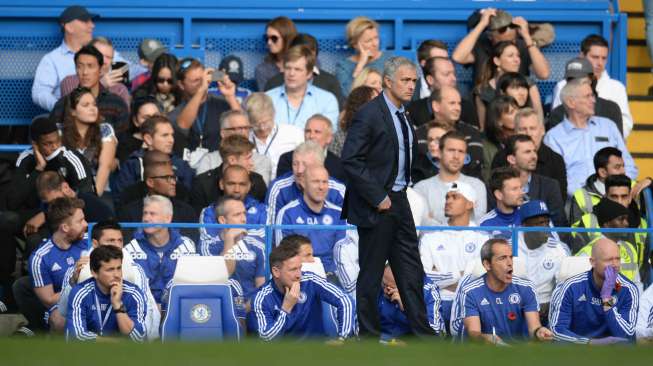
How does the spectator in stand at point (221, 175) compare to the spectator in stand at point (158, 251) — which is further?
the spectator in stand at point (221, 175)

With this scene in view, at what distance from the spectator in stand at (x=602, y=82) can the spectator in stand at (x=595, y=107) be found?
140 mm

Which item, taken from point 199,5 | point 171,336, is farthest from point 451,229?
point 199,5

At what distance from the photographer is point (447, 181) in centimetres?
1169

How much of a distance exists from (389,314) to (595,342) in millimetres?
1395

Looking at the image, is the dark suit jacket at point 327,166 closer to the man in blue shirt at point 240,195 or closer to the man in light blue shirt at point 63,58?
the man in blue shirt at point 240,195

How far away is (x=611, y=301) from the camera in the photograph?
33.4 feet

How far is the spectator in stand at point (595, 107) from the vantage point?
13.4 metres

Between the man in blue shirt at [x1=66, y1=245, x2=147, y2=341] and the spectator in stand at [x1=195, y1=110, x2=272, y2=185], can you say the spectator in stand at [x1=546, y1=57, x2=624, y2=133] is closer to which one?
the spectator in stand at [x1=195, y1=110, x2=272, y2=185]

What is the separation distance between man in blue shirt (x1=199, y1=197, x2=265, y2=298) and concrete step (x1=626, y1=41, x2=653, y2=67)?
6653 millimetres

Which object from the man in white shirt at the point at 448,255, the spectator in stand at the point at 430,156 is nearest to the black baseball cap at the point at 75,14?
the spectator in stand at the point at 430,156

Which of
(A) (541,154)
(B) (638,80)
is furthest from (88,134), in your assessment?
(B) (638,80)

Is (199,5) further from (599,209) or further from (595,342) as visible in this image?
(595,342)

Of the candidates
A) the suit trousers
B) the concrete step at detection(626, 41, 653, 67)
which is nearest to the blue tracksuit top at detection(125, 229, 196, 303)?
the suit trousers

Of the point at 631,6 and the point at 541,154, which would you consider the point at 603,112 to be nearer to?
the point at 541,154
